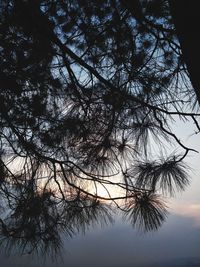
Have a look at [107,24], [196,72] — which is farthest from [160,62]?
[196,72]

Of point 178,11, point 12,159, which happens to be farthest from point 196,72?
point 12,159

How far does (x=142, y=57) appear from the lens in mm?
2152

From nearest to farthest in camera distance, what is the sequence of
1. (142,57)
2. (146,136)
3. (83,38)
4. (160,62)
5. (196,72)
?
(196,72)
(146,136)
(142,57)
(160,62)
(83,38)

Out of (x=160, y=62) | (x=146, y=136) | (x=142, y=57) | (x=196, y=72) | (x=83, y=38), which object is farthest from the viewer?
(x=83, y=38)

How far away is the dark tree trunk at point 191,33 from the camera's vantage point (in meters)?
1.11

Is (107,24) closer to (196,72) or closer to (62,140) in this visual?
(62,140)

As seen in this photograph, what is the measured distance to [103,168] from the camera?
2.15 metres

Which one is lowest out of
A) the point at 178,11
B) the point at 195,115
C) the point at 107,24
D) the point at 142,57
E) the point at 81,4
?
the point at 195,115

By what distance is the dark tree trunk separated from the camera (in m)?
1.11

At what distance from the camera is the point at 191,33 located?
1125 millimetres

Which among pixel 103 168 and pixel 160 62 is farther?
pixel 160 62

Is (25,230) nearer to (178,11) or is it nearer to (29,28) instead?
(29,28)

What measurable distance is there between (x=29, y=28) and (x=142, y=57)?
2.23 ft

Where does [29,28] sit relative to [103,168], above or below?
above
